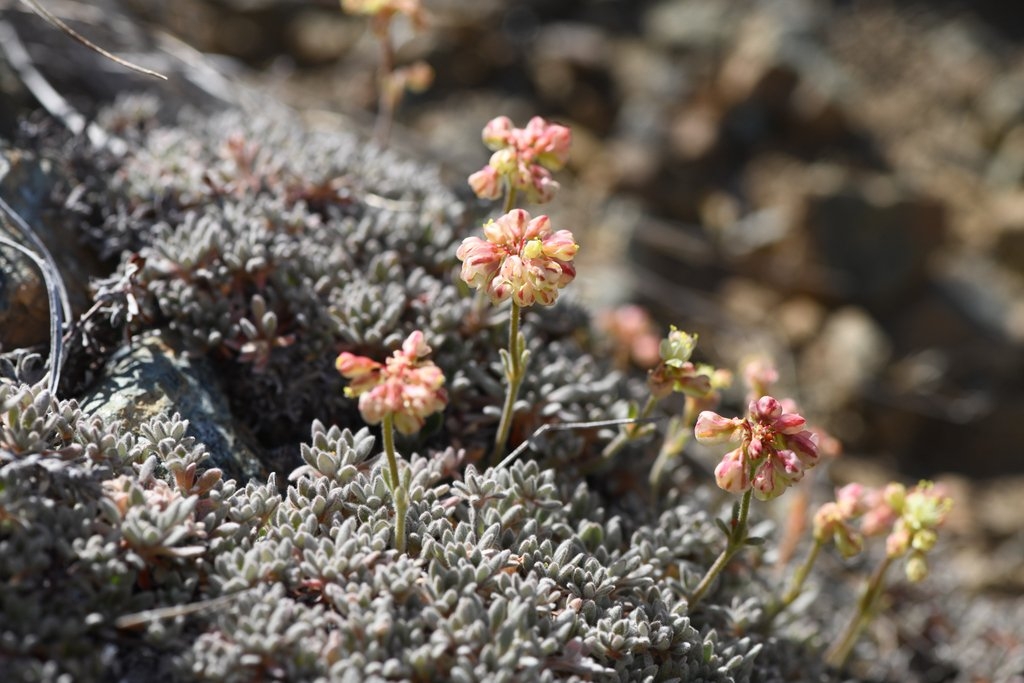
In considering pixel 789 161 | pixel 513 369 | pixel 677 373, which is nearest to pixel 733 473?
pixel 677 373

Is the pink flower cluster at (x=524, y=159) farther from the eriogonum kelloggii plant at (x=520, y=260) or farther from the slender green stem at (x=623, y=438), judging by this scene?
the slender green stem at (x=623, y=438)

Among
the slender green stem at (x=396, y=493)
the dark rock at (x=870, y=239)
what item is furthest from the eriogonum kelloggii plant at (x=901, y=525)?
the dark rock at (x=870, y=239)

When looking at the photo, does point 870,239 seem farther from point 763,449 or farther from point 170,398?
point 170,398

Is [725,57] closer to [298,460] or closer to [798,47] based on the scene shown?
[798,47]

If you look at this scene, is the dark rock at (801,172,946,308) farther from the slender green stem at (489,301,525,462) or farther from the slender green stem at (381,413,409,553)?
the slender green stem at (381,413,409,553)

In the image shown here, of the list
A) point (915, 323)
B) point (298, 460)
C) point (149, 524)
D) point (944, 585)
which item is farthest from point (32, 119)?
point (915, 323)

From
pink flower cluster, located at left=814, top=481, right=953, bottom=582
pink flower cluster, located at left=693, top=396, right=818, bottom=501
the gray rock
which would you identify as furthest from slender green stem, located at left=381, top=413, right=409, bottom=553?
pink flower cluster, located at left=814, top=481, right=953, bottom=582
